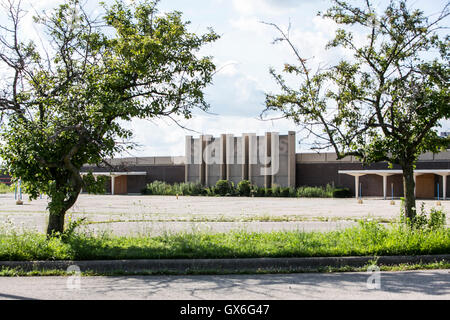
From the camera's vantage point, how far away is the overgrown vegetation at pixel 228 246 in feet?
27.2

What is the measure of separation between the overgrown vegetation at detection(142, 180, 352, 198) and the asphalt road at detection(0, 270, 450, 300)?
1457 inches

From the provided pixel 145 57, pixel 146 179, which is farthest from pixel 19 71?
pixel 146 179

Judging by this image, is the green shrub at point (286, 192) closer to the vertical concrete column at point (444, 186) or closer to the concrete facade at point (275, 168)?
the concrete facade at point (275, 168)

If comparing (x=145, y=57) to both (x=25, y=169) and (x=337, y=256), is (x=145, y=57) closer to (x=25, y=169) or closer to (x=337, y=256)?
(x=25, y=169)

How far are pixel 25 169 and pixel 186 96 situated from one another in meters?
3.70

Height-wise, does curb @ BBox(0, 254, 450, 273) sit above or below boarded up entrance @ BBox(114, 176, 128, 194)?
below

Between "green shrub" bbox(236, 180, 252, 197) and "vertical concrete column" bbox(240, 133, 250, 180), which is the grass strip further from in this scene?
"vertical concrete column" bbox(240, 133, 250, 180)

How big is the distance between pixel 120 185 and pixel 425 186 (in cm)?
3500

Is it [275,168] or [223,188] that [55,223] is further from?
[275,168]

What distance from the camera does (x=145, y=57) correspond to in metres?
Result: 9.22

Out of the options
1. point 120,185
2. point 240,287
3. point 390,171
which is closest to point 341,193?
point 390,171

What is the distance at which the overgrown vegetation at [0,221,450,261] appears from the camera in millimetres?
8281

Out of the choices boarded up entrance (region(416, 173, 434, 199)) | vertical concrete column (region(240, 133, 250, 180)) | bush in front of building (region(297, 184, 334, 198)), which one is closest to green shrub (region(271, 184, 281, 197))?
bush in front of building (region(297, 184, 334, 198))

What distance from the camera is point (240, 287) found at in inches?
261
